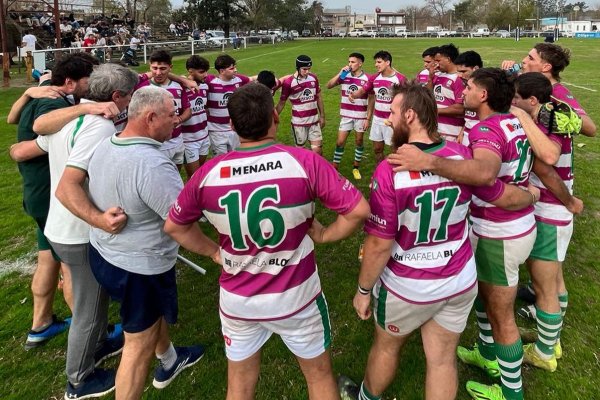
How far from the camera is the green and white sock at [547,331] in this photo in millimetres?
3293

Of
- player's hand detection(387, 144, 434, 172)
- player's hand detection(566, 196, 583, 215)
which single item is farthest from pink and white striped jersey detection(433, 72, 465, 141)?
player's hand detection(387, 144, 434, 172)

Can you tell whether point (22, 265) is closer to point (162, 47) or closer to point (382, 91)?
point (382, 91)

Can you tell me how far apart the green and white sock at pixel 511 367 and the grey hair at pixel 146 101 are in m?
2.76

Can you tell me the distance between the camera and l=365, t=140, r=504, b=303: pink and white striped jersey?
2.37 m

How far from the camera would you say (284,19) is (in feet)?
263

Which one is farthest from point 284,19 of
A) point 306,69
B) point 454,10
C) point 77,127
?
point 77,127

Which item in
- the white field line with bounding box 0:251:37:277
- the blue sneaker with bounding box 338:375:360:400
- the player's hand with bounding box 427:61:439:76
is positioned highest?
the player's hand with bounding box 427:61:439:76

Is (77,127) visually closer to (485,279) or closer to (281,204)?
(281,204)

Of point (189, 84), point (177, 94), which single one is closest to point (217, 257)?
point (177, 94)

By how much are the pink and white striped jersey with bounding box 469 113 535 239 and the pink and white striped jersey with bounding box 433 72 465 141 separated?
411cm

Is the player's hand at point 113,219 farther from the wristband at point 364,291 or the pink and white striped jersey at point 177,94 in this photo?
the pink and white striped jersey at point 177,94

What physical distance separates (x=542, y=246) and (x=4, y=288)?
5516 mm

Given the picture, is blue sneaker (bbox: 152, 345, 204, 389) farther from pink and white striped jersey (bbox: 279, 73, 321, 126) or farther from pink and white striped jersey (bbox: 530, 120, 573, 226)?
pink and white striped jersey (bbox: 279, 73, 321, 126)

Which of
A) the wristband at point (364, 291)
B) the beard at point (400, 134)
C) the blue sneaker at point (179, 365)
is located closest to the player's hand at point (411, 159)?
the beard at point (400, 134)
